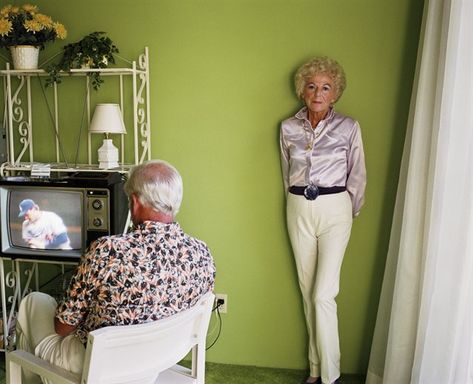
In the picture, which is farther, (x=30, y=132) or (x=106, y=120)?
(x=30, y=132)

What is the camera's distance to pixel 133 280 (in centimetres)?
147

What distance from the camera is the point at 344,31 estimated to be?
2.40m

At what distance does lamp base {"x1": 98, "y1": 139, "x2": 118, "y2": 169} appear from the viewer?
247cm

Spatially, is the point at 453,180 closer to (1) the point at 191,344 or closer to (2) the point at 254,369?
(1) the point at 191,344

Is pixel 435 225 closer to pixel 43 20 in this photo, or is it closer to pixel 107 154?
pixel 107 154

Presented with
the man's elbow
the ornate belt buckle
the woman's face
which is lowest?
the man's elbow

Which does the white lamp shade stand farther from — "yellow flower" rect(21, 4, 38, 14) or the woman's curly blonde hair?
the woman's curly blonde hair

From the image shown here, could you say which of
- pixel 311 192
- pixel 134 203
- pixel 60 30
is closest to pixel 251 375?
pixel 311 192

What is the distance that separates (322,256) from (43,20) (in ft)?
5.65

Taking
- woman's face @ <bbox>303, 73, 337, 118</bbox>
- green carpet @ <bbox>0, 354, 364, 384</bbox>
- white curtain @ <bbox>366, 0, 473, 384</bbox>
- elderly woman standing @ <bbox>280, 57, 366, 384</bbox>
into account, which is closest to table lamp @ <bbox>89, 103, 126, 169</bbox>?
elderly woman standing @ <bbox>280, 57, 366, 384</bbox>

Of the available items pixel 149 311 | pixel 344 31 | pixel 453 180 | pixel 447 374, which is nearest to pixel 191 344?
pixel 149 311

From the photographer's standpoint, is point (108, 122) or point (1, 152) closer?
point (108, 122)

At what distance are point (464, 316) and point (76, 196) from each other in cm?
162

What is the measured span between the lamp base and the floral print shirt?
0.99m
